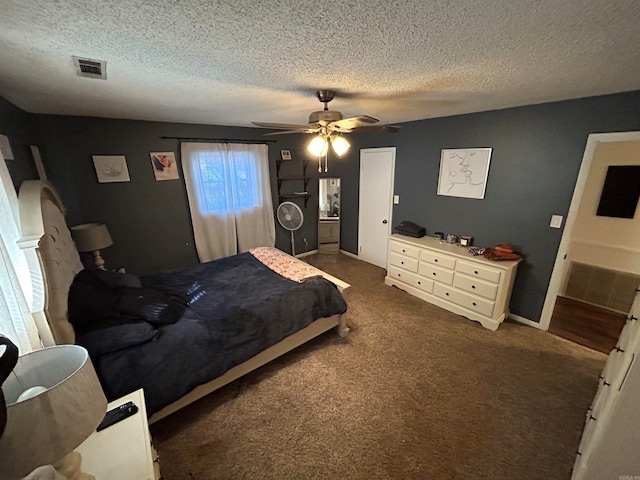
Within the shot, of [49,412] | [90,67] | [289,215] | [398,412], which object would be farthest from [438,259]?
[90,67]

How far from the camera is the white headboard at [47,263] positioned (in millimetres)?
1250

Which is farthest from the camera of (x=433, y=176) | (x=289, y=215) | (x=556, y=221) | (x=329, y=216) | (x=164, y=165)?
(x=329, y=216)

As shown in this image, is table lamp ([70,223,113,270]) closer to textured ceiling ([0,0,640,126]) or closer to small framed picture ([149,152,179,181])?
small framed picture ([149,152,179,181])

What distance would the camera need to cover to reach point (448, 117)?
10.3ft

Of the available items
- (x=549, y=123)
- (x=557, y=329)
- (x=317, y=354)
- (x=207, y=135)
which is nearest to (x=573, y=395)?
(x=557, y=329)

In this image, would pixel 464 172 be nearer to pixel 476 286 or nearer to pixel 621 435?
pixel 476 286

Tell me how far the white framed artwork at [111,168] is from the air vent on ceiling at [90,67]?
5.73 feet

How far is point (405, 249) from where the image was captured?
11.4ft

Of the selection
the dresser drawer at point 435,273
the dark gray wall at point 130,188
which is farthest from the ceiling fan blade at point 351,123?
the dark gray wall at point 130,188

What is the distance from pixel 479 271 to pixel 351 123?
218 centimetres

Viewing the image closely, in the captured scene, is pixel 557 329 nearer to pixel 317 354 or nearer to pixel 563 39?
pixel 317 354

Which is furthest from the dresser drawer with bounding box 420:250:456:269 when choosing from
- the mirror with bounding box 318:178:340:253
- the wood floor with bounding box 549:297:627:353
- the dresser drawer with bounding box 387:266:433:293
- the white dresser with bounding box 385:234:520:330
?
the mirror with bounding box 318:178:340:253

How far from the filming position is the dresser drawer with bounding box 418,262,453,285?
3.04m

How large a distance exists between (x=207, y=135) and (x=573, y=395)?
15.4 feet
